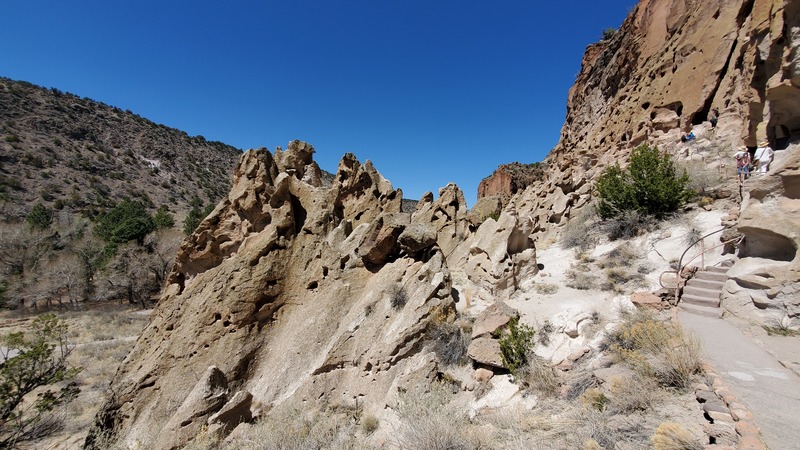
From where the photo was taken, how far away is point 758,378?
3.77 meters

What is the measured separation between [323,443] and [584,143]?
25.0 meters

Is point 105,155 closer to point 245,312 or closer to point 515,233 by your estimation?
point 245,312

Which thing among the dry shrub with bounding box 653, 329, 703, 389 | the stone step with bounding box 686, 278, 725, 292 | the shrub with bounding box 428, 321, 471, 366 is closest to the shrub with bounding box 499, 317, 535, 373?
the shrub with bounding box 428, 321, 471, 366

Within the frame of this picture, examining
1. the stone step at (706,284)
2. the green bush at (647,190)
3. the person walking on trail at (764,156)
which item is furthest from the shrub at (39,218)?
the person walking on trail at (764,156)

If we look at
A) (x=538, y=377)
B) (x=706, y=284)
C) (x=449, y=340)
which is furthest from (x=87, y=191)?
(x=706, y=284)

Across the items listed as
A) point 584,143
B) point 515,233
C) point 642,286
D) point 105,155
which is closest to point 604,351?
point 642,286

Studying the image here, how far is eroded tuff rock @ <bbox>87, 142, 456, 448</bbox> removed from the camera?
6.55m

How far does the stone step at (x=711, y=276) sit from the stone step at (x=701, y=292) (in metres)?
0.35

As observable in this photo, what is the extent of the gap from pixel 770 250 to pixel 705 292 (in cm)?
128

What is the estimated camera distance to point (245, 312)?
7.67 meters

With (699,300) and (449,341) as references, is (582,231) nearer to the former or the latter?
(699,300)

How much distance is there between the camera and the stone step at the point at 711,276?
6505mm

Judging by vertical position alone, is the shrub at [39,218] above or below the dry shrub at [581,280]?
above

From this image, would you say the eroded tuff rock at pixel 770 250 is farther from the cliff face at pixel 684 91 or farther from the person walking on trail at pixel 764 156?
the cliff face at pixel 684 91
